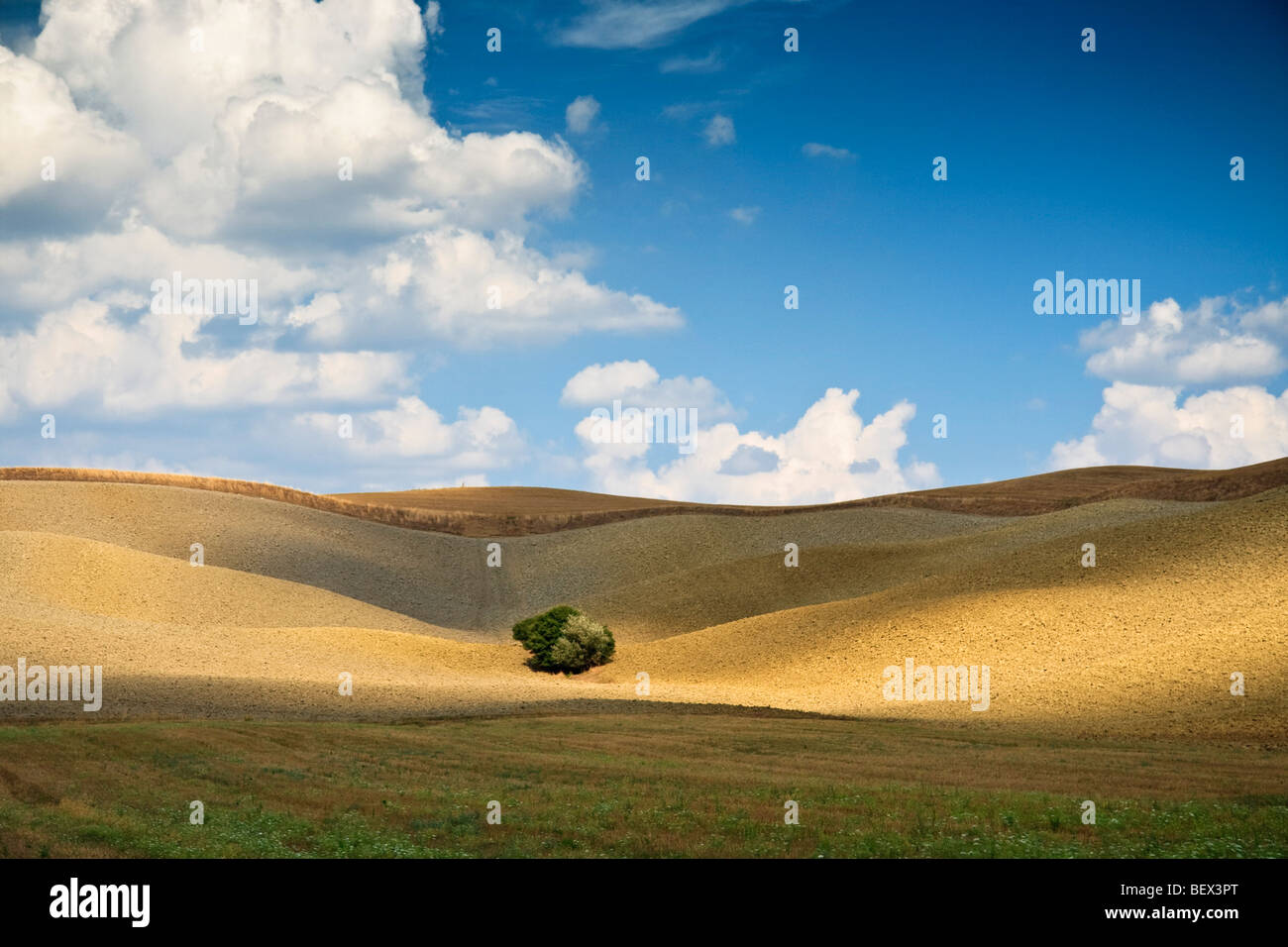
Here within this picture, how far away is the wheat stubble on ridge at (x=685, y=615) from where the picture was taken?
107ft

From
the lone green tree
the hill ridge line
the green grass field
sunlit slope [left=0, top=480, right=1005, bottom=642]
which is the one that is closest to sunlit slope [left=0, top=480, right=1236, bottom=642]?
sunlit slope [left=0, top=480, right=1005, bottom=642]

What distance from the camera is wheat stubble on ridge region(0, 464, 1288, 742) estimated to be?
107ft

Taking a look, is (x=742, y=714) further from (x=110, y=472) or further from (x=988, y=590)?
(x=110, y=472)

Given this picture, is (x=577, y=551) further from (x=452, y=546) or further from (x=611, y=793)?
(x=611, y=793)

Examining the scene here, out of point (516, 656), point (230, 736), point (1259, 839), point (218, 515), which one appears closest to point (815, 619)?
point (516, 656)

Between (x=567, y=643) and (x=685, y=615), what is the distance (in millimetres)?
13976

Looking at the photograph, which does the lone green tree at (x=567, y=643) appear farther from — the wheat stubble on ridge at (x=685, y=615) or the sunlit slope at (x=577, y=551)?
the sunlit slope at (x=577, y=551)

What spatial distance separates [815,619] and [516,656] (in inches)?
565

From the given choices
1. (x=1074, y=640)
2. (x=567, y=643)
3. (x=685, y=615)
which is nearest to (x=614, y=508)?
(x=685, y=615)

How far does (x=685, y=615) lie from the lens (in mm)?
61344

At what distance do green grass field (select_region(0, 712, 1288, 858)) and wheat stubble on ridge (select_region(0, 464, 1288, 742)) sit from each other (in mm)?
6617

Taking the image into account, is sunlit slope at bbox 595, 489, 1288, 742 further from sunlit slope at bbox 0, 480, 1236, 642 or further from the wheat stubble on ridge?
sunlit slope at bbox 0, 480, 1236, 642

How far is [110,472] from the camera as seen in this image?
88.5 metres

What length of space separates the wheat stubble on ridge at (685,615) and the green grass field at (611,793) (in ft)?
21.7
